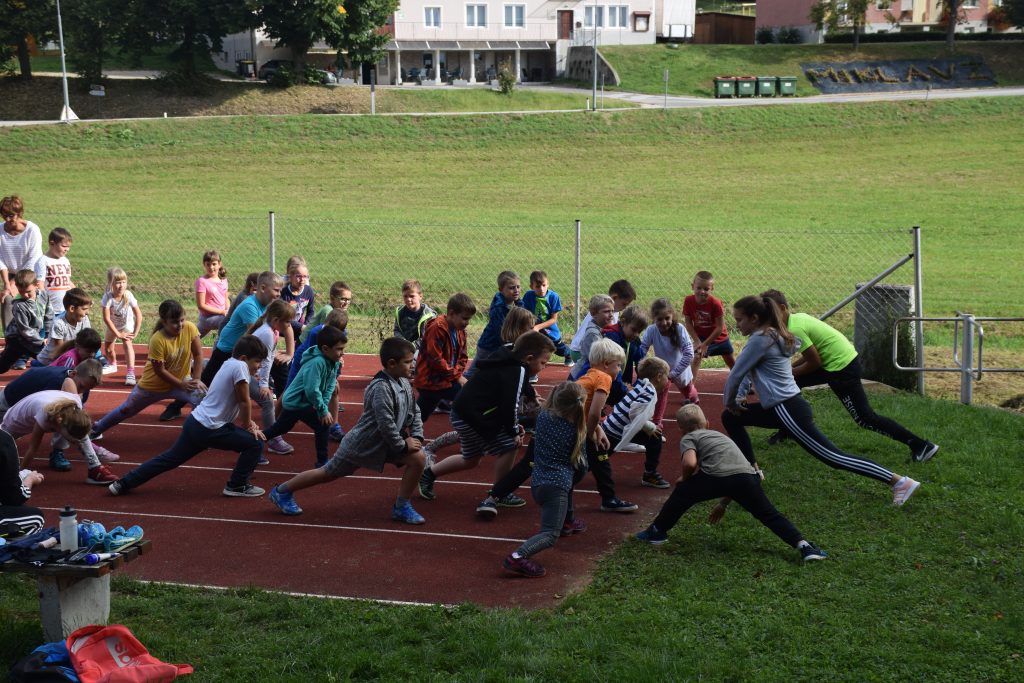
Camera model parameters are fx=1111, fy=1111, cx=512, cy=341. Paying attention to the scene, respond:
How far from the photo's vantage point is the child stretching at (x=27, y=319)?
503 inches

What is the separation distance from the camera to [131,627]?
6.50 metres

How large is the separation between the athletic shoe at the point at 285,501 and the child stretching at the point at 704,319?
529cm

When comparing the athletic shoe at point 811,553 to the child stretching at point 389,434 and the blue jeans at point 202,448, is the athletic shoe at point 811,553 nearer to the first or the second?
the child stretching at point 389,434

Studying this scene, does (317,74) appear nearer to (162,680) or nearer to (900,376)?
(900,376)

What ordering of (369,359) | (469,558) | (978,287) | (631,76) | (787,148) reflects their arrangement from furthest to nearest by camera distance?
(631,76)
(787,148)
(978,287)
(369,359)
(469,558)

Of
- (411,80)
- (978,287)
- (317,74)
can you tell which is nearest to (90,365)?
(978,287)

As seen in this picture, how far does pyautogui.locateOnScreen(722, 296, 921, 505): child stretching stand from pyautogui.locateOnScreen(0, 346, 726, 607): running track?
1247mm

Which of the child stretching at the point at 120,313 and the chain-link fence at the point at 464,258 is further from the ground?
the child stretching at the point at 120,313

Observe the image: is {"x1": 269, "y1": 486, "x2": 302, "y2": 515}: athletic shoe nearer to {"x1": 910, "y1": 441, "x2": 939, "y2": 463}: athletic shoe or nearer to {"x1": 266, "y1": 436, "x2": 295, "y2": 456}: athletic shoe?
{"x1": 266, "y1": 436, "x2": 295, "y2": 456}: athletic shoe

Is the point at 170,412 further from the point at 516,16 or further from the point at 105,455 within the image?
the point at 516,16

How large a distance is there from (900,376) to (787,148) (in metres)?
33.2

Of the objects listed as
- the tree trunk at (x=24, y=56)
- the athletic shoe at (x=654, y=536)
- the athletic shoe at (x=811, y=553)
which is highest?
the tree trunk at (x=24, y=56)

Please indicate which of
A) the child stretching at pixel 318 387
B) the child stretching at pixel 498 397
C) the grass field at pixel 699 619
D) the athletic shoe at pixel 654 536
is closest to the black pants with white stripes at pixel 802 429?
the grass field at pixel 699 619

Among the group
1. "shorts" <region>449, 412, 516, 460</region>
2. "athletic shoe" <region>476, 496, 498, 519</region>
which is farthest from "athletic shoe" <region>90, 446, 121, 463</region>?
"athletic shoe" <region>476, 496, 498, 519</region>
